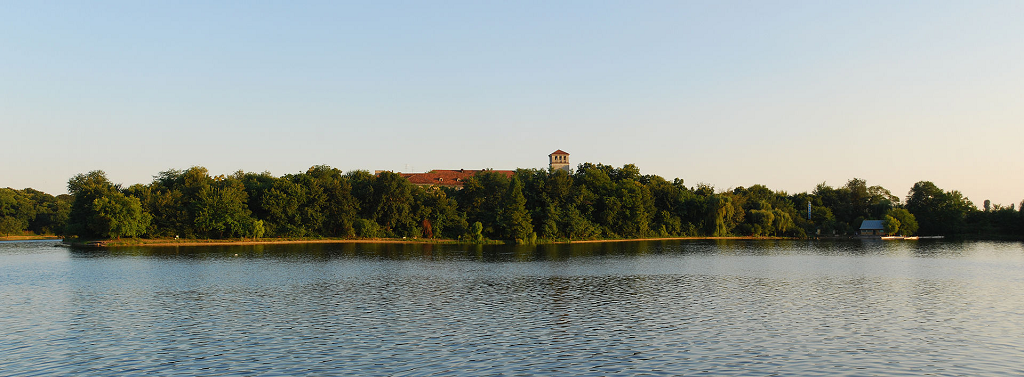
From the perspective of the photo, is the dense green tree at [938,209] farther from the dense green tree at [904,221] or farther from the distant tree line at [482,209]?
the dense green tree at [904,221]

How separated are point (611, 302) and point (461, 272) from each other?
16.3 metres

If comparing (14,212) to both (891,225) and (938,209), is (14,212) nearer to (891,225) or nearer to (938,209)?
(891,225)

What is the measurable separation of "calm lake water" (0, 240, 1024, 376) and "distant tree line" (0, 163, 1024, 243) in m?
37.5

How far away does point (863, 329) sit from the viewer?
21.5m

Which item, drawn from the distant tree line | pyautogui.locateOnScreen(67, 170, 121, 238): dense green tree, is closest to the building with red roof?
the distant tree line

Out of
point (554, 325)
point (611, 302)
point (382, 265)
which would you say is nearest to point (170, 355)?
point (554, 325)

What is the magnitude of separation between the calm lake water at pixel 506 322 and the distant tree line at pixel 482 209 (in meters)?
37.5

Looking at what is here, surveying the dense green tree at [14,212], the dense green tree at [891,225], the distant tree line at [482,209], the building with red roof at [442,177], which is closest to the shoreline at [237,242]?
the distant tree line at [482,209]

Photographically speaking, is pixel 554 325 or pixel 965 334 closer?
pixel 965 334

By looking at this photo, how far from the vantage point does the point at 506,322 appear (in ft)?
74.7

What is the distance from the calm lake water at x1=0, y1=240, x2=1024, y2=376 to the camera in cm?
1650

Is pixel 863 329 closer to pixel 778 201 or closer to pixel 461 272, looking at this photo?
pixel 461 272

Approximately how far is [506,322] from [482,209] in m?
71.6

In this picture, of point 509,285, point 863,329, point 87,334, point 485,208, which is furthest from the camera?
point 485,208
